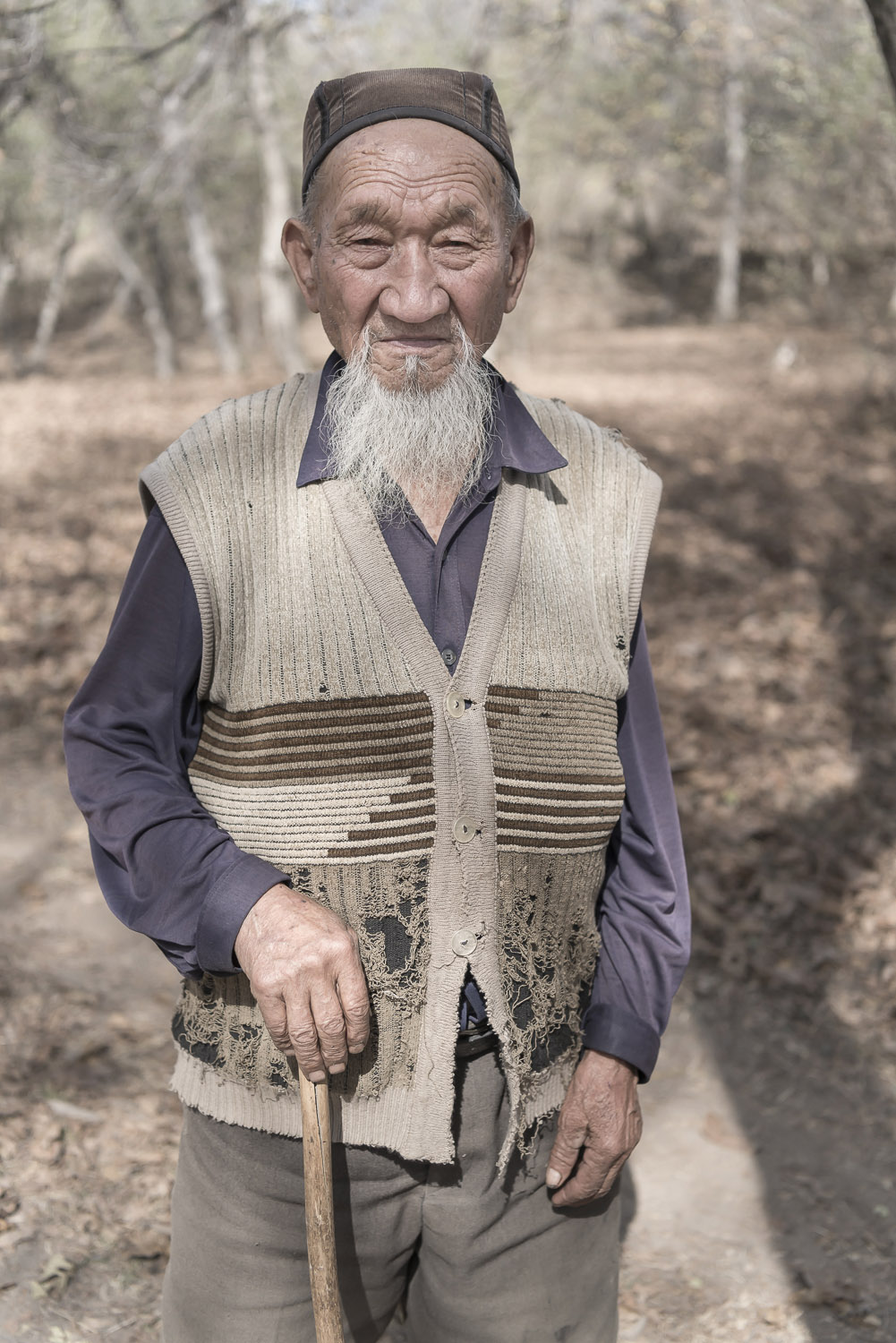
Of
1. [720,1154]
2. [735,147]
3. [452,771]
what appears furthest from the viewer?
[735,147]

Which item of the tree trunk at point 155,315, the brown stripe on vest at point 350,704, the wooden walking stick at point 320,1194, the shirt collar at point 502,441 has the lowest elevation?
the tree trunk at point 155,315

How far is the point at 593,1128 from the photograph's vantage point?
1.83 m

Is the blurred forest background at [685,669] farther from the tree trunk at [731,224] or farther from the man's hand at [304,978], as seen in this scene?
the tree trunk at [731,224]

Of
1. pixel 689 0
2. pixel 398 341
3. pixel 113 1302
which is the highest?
pixel 689 0

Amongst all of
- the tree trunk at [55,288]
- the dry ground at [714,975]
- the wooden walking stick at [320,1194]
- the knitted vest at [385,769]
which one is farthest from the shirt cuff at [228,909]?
the tree trunk at [55,288]

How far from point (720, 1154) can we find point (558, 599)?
261 cm

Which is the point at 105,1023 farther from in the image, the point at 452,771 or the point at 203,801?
the point at 452,771

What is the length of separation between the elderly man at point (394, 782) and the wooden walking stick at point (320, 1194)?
0.08 m

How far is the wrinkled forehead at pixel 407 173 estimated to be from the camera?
1709 mm

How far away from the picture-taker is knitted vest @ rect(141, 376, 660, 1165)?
1.67 metres

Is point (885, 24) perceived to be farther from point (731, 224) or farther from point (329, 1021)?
A: point (731, 224)

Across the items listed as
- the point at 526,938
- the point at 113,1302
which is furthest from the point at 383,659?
the point at 113,1302

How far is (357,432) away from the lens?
178 centimetres

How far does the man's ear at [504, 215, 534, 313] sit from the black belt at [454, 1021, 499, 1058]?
1234 mm
